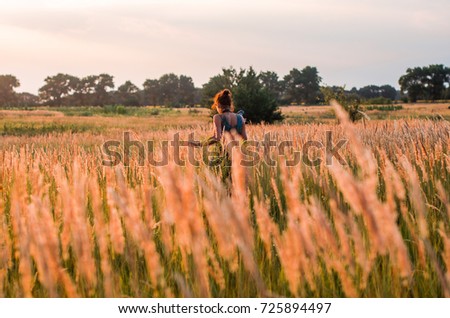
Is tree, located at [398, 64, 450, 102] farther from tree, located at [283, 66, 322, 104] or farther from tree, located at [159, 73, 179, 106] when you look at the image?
tree, located at [159, 73, 179, 106]

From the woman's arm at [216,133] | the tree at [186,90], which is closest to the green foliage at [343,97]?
the woman's arm at [216,133]

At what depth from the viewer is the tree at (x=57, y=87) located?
11019 centimetres

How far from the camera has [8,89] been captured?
10350 centimetres

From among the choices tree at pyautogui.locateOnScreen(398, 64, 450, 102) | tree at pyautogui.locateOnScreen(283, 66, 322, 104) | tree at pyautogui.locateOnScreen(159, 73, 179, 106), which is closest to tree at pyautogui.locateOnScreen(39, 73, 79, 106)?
tree at pyautogui.locateOnScreen(159, 73, 179, 106)

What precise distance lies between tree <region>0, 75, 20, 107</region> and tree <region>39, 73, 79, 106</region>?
661 centimetres

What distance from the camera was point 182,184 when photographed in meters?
1.35

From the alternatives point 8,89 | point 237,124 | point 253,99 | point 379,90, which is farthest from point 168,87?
point 237,124

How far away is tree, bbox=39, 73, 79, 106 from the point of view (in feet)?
362

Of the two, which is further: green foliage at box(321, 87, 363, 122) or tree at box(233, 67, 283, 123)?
tree at box(233, 67, 283, 123)

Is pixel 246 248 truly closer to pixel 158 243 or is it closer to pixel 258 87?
pixel 158 243

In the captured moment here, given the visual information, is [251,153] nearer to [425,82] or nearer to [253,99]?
[253,99]
